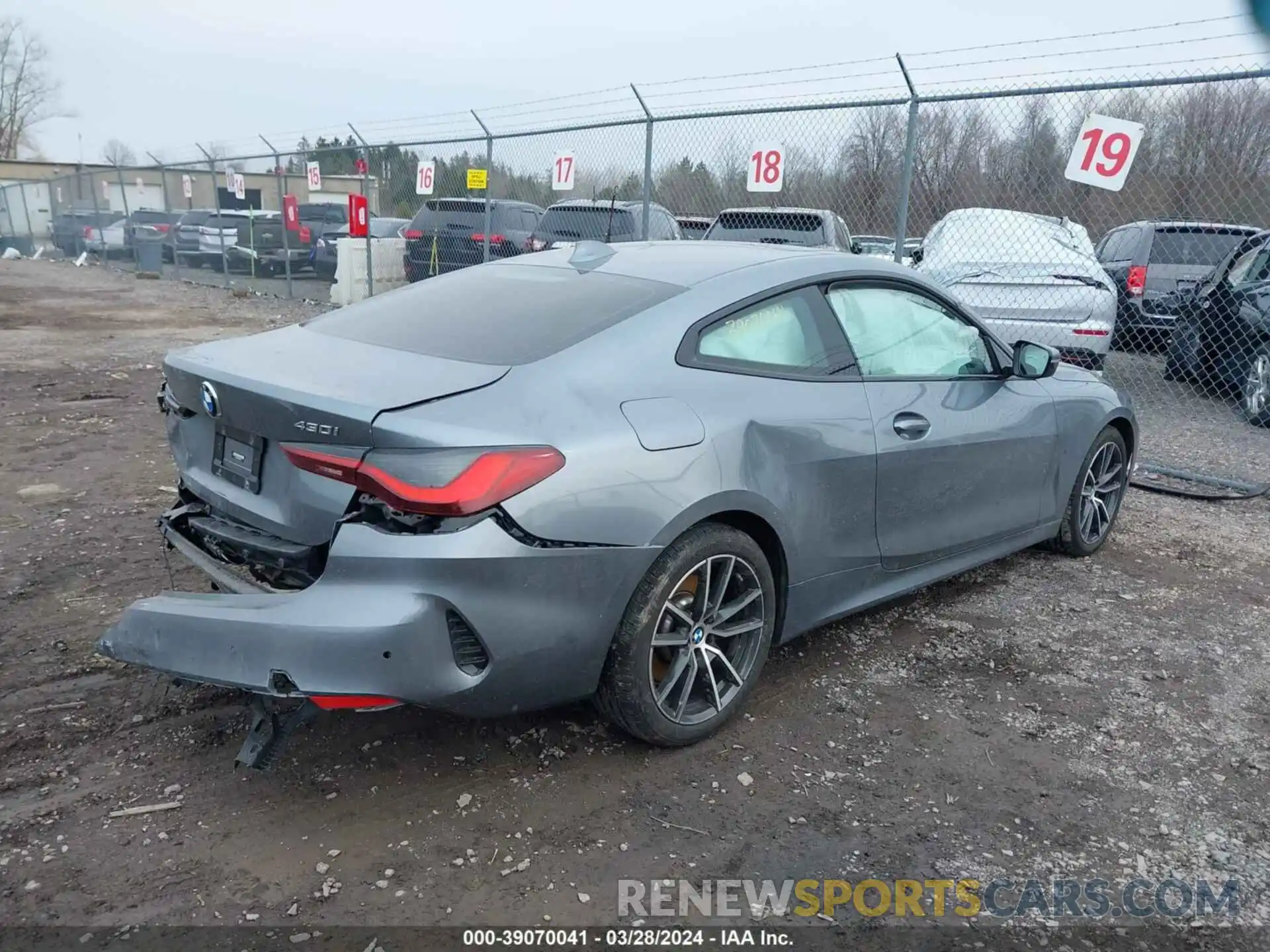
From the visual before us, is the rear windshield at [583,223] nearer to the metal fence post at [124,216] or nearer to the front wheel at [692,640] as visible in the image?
the front wheel at [692,640]

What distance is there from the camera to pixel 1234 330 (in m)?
8.84

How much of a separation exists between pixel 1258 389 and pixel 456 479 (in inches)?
329

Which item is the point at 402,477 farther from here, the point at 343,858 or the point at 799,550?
the point at 799,550

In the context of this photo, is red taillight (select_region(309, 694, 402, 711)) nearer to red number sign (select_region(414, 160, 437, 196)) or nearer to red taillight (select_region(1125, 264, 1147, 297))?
red taillight (select_region(1125, 264, 1147, 297))

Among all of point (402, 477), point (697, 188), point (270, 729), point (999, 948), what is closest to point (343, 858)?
point (270, 729)

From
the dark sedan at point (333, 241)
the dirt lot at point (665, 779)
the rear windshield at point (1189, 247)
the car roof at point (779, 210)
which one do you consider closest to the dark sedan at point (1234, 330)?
the rear windshield at point (1189, 247)

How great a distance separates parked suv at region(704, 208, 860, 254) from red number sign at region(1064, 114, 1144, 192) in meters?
3.10

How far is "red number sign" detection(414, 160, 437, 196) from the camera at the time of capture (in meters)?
12.4

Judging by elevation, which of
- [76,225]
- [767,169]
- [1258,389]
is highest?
[767,169]

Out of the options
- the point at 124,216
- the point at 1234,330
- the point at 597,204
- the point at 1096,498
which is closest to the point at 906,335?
the point at 1096,498

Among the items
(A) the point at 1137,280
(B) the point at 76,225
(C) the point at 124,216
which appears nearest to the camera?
(A) the point at 1137,280

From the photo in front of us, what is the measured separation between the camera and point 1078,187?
746cm

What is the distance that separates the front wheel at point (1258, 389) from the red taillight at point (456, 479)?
808cm

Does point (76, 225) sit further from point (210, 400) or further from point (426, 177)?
point (210, 400)
